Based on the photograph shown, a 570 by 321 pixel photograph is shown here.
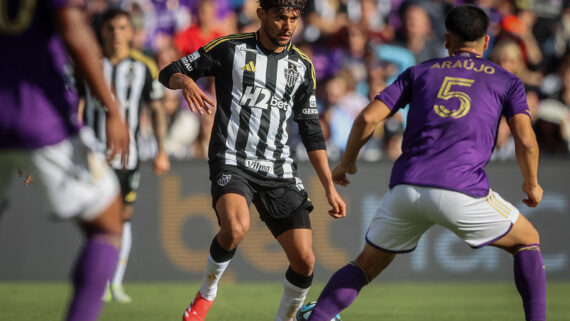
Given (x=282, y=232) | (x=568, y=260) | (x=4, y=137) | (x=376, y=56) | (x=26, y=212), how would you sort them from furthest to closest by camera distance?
(x=376, y=56), (x=568, y=260), (x=26, y=212), (x=282, y=232), (x=4, y=137)

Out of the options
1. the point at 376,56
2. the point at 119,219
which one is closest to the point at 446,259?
the point at 376,56

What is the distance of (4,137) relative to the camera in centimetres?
423

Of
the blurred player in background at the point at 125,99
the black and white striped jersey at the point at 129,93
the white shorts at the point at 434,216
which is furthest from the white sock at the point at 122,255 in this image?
the white shorts at the point at 434,216

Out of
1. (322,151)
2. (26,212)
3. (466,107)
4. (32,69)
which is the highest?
(32,69)

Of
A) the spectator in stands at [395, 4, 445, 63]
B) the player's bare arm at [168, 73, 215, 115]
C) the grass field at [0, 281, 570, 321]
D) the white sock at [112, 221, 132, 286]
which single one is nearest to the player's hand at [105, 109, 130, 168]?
the player's bare arm at [168, 73, 215, 115]

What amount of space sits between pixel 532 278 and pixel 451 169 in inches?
35.1

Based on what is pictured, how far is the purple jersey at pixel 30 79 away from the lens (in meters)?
4.23

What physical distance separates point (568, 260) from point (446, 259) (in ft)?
5.22

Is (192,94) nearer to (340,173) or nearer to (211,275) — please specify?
(340,173)

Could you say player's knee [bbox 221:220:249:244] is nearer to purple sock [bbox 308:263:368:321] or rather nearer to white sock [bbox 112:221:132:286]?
purple sock [bbox 308:263:368:321]

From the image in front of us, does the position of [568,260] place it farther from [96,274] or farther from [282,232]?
[96,274]

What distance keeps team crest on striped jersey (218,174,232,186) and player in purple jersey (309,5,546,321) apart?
1142 mm

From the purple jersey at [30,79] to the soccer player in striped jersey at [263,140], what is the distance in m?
2.18

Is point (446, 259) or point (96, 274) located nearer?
point (96, 274)
